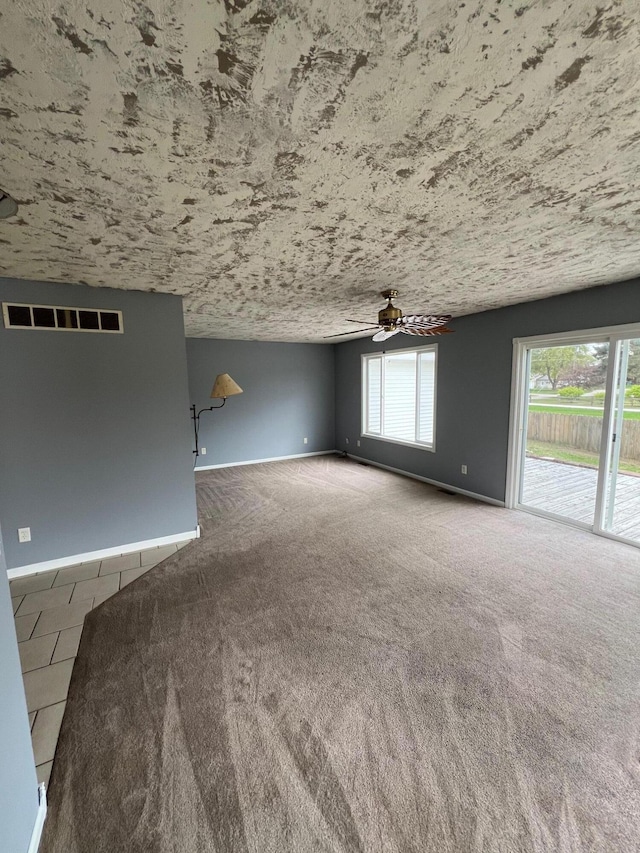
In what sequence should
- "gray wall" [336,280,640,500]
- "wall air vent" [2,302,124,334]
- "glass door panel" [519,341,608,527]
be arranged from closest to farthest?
"wall air vent" [2,302,124,334] → "gray wall" [336,280,640,500] → "glass door panel" [519,341,608,527]

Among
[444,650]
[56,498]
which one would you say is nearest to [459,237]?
[444,650]

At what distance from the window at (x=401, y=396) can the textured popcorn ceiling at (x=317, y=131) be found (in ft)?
9.72

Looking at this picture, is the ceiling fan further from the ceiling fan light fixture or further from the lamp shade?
the ceiling fan light fixture

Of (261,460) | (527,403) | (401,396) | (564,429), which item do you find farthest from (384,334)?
(261,460)

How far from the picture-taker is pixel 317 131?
1260 millimetres

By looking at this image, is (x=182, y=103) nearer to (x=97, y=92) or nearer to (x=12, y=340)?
(x=97, y=92)

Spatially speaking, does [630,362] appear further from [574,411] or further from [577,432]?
[577,432]

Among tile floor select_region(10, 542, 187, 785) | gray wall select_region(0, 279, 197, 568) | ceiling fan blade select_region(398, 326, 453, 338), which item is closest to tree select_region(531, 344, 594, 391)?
ceiling fan blade select_region(398, 326, 453, 338)

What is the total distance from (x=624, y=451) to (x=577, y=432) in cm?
44

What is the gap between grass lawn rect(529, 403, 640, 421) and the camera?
3228 mm

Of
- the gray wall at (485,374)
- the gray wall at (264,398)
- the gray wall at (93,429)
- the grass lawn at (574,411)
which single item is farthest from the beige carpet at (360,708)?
the gray wall at (264,398)

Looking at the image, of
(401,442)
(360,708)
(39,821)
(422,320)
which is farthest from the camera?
(401,442)

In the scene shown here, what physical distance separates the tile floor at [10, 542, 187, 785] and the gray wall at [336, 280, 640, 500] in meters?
3.66

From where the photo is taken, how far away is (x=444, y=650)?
2.02 meters
